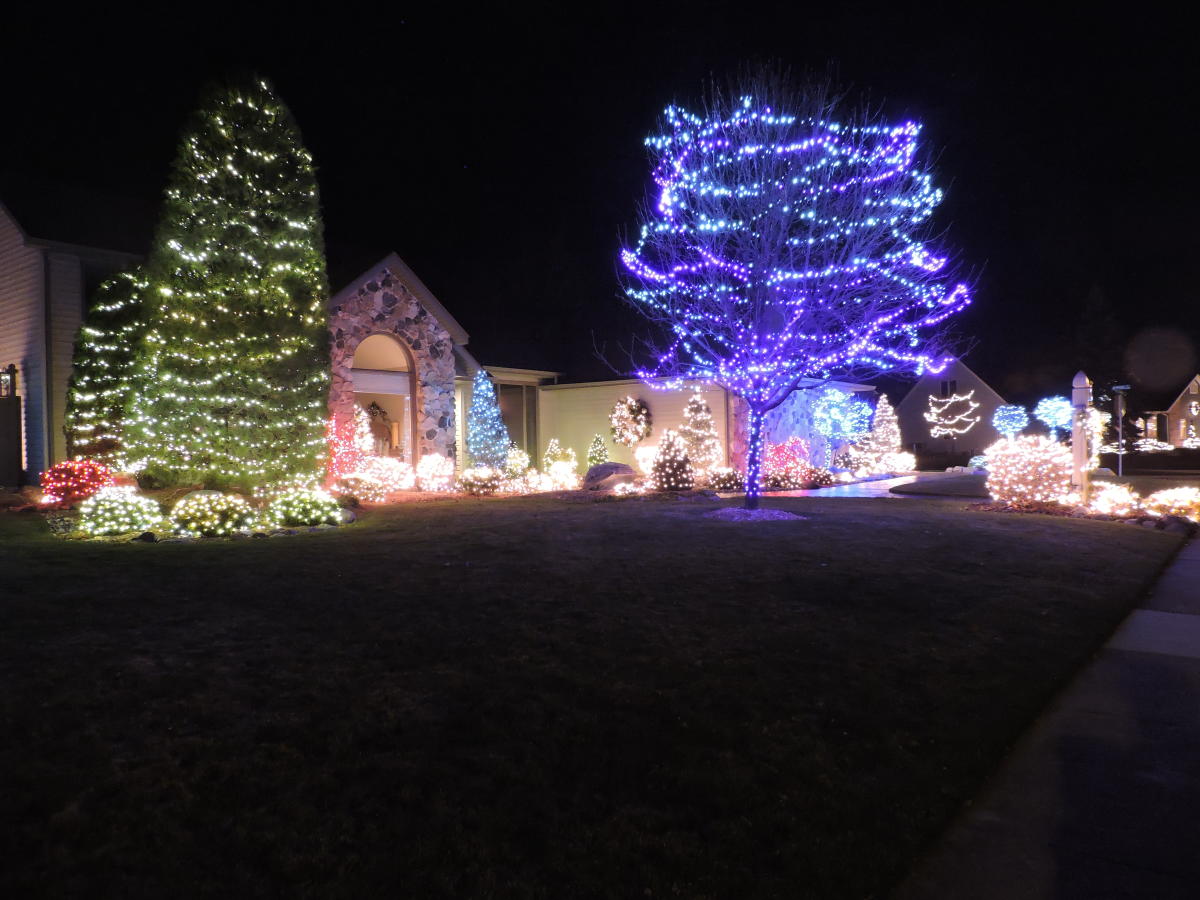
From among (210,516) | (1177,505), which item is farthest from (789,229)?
(210,516)

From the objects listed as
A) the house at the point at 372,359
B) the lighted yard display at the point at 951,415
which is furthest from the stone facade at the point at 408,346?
the lighted yard display at the point at 951,415

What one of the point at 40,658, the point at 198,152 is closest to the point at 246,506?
the point at 198,152

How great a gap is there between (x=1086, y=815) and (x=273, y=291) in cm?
1177

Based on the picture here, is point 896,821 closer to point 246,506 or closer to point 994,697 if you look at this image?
point 994,697

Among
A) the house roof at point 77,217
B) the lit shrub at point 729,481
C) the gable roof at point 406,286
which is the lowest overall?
the lit shrub at point 729,481

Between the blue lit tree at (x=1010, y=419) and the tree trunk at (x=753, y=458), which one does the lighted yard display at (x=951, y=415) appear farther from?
the tree trunk at (x=753, y=458)

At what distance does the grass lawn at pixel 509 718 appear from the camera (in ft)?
8.43

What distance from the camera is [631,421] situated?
76.7ft

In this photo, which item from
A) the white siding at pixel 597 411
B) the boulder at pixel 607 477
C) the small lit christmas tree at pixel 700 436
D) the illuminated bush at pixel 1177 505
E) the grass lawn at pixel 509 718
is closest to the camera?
the grass lawn at pixel 509 718

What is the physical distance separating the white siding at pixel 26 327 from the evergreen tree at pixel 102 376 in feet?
4.14

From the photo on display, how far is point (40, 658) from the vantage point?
174 inches

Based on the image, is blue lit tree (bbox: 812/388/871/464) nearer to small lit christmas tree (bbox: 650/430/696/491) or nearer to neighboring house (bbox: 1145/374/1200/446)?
small lit christmas tree (bbox: 650/430/696/491)

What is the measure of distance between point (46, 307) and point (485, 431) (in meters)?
8.73

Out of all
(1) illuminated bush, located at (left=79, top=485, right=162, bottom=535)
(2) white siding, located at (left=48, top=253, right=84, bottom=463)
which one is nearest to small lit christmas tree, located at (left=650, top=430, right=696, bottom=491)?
(1) illuminated bush, located at (left=79, top=485, right=162, bottom=535)
